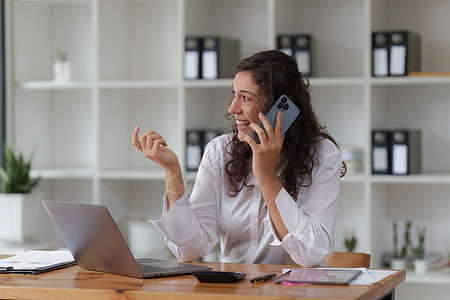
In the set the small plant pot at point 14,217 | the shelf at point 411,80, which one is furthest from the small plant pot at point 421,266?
the small plant pot at point 14,217

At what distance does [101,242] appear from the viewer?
1.91 m

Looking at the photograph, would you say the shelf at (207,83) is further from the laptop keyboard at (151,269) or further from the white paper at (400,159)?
the laptop keyboard at (151,269)

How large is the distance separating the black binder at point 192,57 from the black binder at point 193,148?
0.96ft

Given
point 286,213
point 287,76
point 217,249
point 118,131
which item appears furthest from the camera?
point 118,131

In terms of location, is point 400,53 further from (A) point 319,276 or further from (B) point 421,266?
(A) point 319,276

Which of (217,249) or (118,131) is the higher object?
(118,131)

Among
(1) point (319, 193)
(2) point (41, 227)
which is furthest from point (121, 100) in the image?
(1) point (319, 193)

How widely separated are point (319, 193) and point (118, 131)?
6.80 ft

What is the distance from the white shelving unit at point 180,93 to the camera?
3705 millimetres

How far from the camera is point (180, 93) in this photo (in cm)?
370

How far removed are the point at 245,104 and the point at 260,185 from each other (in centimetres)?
30

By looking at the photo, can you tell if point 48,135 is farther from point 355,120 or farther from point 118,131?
point 355,120

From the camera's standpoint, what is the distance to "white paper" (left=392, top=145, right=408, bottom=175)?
3471 millimetres

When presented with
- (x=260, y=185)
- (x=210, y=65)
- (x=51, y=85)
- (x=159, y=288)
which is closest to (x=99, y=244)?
(x=159, y=288)
